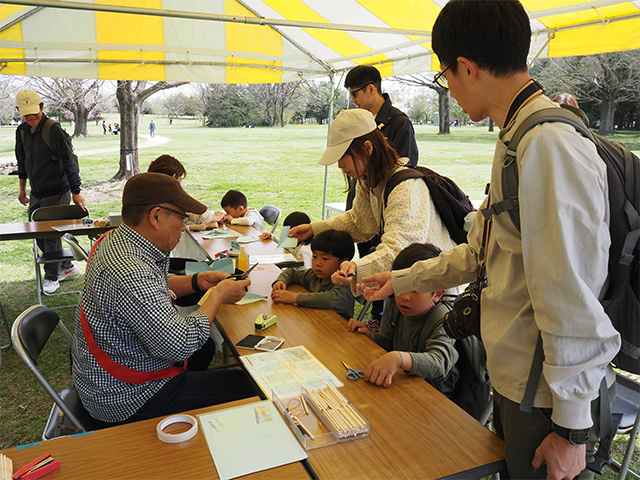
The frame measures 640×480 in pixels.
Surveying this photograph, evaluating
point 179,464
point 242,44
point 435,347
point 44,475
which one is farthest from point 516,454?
point 242,44

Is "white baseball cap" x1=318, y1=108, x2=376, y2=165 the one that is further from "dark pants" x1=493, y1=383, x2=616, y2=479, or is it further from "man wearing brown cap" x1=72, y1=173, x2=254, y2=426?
"dark pants" x1=493, y1=383, x2=616, y2=479

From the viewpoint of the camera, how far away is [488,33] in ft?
3.38

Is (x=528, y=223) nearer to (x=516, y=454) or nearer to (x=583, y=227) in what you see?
(x=583, y=227)

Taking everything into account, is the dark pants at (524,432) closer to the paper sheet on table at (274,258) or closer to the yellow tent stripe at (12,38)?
the paper sheet on table at (274,258)

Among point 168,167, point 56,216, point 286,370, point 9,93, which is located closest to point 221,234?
point 168,167

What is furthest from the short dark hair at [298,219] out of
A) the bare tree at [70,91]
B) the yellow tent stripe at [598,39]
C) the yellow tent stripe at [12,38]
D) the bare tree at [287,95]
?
the bare tree at [287,95]

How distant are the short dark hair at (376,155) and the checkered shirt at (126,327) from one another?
1101mm

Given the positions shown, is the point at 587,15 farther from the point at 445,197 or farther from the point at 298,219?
the point at 298,219

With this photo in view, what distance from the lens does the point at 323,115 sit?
15.0 metres

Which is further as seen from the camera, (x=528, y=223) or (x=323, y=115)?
(x=323, y=115)

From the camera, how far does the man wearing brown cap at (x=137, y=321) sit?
164 centimetres

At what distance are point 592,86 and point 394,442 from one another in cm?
1047

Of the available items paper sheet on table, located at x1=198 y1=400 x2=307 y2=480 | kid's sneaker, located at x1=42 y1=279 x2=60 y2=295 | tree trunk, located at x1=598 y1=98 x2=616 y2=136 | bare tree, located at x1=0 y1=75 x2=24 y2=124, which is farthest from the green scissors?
bare tree, located at x1=0 y1=75 x2=24 y2=124

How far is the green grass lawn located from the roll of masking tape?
6116 mm
